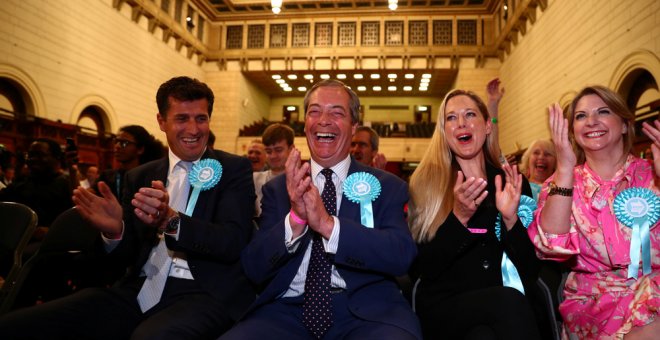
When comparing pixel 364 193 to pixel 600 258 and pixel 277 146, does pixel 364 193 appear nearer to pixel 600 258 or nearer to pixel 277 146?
pixel 600 258

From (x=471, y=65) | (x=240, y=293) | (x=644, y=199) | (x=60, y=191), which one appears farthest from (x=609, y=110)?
(x=471, y=65)

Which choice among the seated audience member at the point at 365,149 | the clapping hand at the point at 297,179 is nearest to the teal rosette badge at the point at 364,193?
the clapping hand at the point at 297,179

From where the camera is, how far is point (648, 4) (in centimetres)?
670

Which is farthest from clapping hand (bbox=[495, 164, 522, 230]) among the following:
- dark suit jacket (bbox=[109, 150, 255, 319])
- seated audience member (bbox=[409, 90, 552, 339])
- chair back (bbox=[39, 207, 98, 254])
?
chair back (bbox=[39, 207, 98, 254])

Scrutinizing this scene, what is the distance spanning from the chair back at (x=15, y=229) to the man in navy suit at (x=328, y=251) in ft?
4.40

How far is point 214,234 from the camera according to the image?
6.39 ft

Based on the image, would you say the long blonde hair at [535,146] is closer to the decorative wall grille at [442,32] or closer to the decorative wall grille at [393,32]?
the decorative wall grille at [442,32]

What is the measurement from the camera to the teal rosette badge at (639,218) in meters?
1.84

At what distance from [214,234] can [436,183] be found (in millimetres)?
1154

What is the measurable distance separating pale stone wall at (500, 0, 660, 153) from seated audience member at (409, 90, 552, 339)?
244 inches

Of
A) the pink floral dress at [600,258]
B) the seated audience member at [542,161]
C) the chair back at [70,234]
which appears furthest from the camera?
the seated audience member at [542,161]

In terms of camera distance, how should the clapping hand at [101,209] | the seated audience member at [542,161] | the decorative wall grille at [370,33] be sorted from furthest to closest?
the decorative wall grille at [370,33]
the seated audience member at [542,161]
the clapping hand at [101,209]

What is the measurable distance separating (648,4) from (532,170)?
15.6 ft

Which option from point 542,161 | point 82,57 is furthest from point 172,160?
point 82,57
